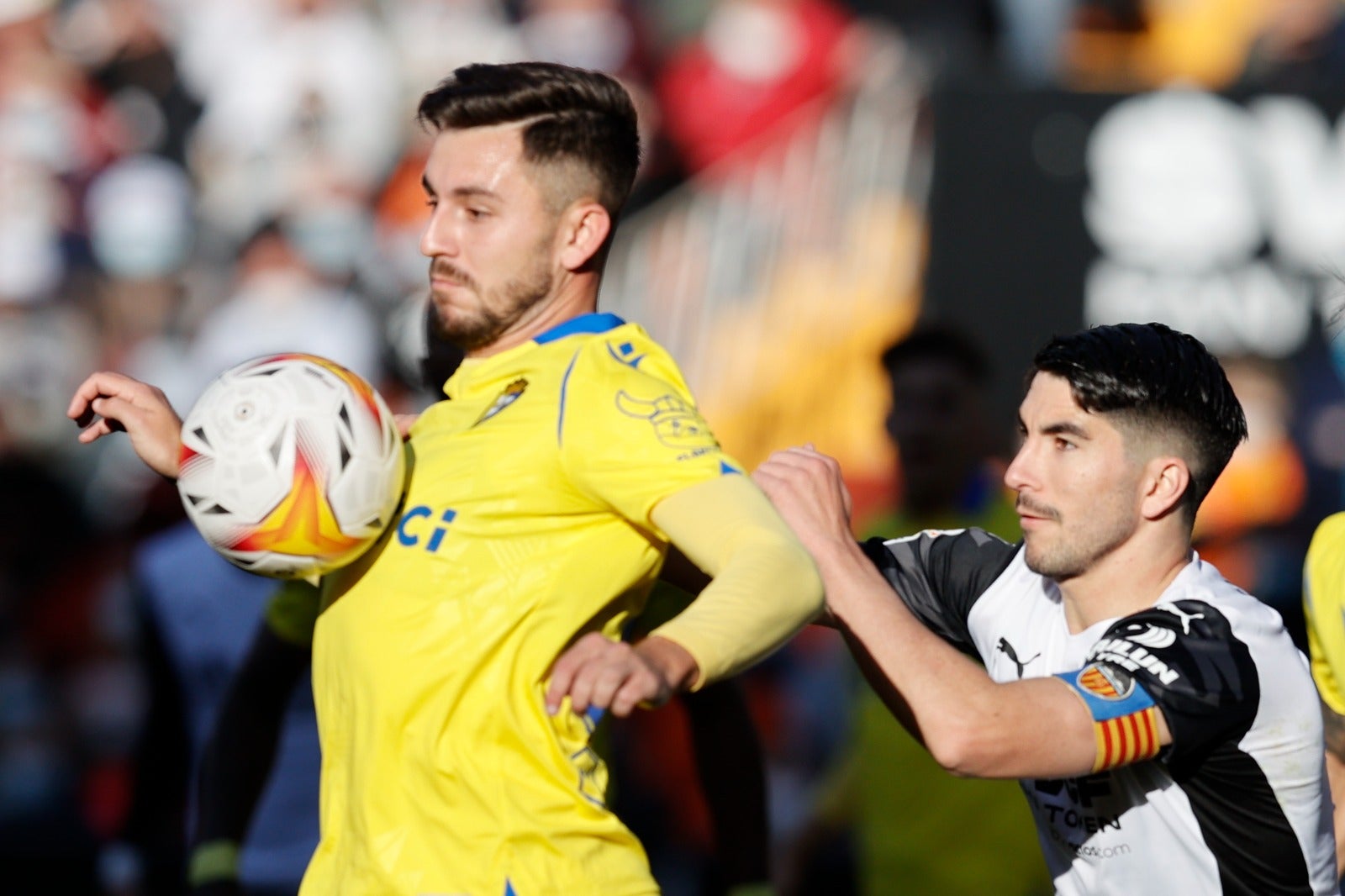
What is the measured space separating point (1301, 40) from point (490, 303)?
23.3ft

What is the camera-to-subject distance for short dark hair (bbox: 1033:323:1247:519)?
3203 mm

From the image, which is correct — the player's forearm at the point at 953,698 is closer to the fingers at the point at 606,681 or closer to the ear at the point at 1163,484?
the ear at the point at 1163,484

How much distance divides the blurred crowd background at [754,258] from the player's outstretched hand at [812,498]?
7.98ft

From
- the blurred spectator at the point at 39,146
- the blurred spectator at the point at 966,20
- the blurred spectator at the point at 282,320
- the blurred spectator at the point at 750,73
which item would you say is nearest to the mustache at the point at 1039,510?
the blurred spectator at the point at 750,73

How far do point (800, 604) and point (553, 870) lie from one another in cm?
61

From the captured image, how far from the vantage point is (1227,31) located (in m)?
9.37

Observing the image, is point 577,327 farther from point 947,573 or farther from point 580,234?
point 947,573

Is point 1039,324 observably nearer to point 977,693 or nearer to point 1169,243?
point 1169,243

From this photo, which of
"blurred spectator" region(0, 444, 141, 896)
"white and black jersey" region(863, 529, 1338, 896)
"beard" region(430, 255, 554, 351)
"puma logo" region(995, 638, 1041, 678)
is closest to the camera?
"white and black jersey" region(863, 529, 1338, 896)

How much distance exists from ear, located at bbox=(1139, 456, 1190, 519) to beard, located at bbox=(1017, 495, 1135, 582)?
4 cm

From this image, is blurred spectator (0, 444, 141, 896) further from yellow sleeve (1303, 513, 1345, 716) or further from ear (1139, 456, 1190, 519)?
ear (1139, 456, 1190, 519)

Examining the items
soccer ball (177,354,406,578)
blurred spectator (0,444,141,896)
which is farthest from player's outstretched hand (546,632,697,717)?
blurred spectator (0,444,141,896)

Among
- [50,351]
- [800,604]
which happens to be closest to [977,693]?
[800,604]

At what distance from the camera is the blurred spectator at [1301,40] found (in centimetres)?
892
